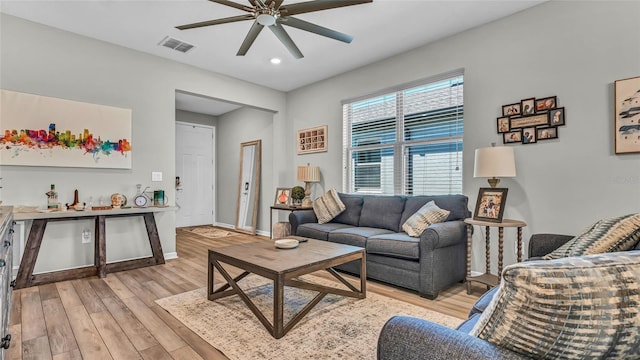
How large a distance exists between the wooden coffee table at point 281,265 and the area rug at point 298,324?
3.1 inches

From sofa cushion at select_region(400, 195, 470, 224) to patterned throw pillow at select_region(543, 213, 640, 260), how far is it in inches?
66.5

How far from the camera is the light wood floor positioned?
6.38 feet

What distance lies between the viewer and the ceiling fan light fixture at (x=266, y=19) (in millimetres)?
2539

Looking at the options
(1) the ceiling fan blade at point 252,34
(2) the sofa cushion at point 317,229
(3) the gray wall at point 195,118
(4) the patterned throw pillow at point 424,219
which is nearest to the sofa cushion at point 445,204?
(4) the patterned throw pillow at point 424,219

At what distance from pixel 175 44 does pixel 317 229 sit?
2902 mm

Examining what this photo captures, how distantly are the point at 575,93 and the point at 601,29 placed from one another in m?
0.55

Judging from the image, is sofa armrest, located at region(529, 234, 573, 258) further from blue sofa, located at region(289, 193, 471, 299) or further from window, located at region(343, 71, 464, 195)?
window, located at region(343, 71, 464, 195)

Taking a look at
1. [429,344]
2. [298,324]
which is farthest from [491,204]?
[429,344]

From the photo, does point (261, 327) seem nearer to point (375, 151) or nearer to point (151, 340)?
point (151, 340)

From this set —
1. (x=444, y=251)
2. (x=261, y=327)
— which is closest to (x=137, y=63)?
(x=261, y=327)

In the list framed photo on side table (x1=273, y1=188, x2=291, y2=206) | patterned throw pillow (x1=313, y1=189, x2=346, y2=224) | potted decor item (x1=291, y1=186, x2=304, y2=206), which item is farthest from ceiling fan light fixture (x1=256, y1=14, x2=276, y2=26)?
framed photo on side table (x1=273, y1=188, x2=291, y2=206)

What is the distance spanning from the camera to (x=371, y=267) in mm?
3254

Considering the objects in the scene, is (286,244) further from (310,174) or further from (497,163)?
(310,174)

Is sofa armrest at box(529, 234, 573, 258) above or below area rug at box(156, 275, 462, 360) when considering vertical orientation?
above
